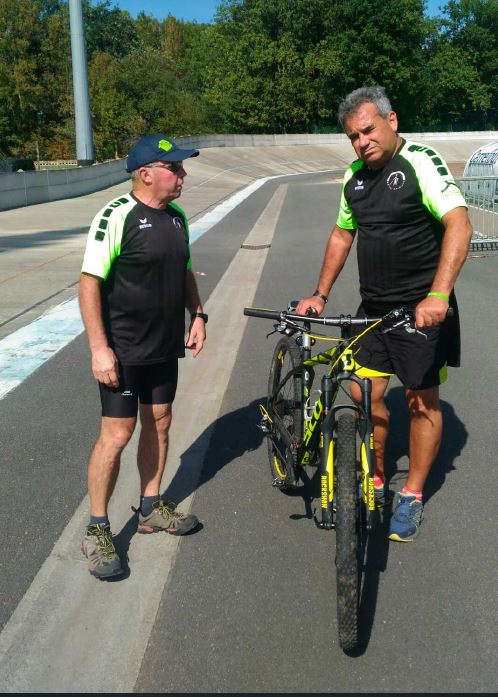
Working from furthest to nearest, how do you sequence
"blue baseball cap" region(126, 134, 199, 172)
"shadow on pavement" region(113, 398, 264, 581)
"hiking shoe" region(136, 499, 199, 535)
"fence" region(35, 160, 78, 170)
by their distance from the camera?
"fence" region(35, 160, 78, 170) → "shadow on pavement" region(113, 398, 264, 581) → "hiking shoe" region(136, 499, 199, 535) → "blue baseball cap" region(126, 134, 199, 172)

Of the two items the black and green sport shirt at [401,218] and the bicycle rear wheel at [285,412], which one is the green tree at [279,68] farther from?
the black and green sport shirt at [401,218]

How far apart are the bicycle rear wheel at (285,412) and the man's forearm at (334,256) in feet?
1.18

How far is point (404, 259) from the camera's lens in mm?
3871

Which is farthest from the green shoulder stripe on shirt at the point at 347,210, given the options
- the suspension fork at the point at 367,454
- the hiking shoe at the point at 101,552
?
the hiking shoe at the point at 101,552

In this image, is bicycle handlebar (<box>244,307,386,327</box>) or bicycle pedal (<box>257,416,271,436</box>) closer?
bicycle handlebar (<box>244,307,386,327</box>)

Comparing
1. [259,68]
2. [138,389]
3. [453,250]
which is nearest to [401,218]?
[453,250]

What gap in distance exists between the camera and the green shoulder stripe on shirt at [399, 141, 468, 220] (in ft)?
11.8

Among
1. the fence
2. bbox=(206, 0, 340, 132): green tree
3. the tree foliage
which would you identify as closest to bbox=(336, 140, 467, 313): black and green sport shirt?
the fence

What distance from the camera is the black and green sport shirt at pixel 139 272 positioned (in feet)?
11.7

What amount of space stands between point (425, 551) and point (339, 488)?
2.93 ft

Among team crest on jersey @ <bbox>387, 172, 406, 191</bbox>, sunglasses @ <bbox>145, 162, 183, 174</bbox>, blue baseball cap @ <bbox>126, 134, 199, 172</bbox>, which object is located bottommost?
team crest on jersey @ <bbox>387, 172, 406, 191</bbox>

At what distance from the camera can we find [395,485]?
182 inches

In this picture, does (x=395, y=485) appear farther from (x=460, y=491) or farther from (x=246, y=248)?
(x=246, y=248)

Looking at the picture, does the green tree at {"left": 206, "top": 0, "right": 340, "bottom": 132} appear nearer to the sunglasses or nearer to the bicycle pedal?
the bicycle pedal
